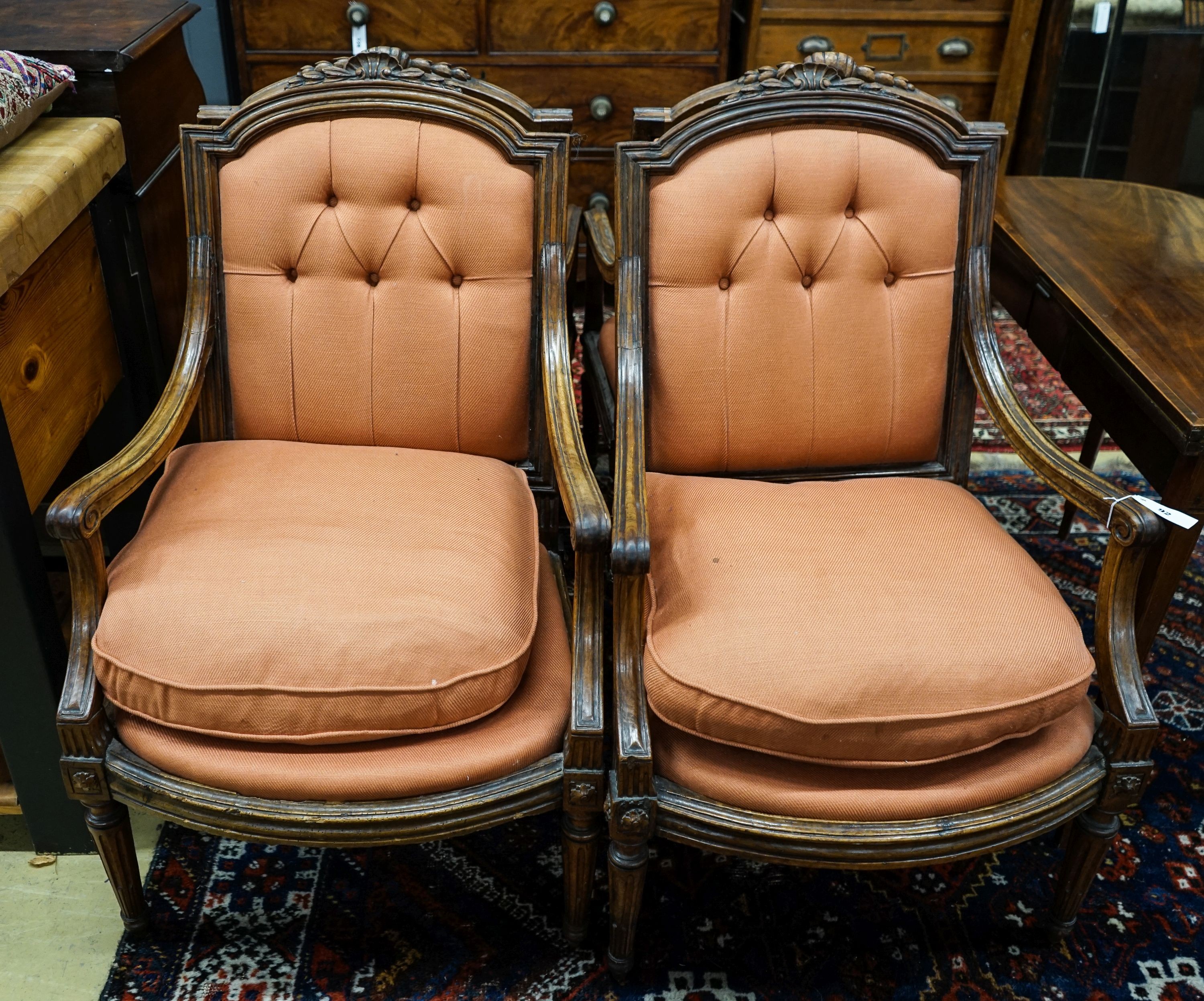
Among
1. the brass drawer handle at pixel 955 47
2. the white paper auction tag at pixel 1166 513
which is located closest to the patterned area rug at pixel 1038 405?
the brass drawer handle at pixel 955 47

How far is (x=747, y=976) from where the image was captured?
1.53m

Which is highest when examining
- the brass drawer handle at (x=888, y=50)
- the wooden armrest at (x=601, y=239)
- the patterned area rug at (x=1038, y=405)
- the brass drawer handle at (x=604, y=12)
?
the brass drawer handle at (x=604, y=12)

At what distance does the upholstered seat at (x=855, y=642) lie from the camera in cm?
127

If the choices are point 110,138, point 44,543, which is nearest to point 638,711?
point 110,138

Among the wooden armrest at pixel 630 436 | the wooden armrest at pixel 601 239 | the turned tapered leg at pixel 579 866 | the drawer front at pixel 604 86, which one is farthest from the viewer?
the drawer front at pixel 604 86

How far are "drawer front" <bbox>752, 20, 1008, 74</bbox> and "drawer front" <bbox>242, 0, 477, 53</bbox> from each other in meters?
0.84

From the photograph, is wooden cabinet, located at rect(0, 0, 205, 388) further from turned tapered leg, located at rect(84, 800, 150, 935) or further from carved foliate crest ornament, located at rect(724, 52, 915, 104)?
carved foliate crest ornament, located at rect(724, 52, 915, 104)

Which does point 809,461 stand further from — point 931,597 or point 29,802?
point 29,802

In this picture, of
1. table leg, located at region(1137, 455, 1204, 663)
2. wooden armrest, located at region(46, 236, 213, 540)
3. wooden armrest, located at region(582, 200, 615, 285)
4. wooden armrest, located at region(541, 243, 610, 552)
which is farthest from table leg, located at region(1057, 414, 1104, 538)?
wooden armrest, located at region(46, 236, 213, 540)

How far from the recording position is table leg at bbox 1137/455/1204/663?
1.46 metres

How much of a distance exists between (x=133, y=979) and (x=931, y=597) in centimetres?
120

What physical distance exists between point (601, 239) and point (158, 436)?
0.85 metres

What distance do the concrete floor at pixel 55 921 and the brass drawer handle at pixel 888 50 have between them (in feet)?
8.72

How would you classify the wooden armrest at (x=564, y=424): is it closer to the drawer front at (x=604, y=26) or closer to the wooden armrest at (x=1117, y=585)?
the wooden armrest at (x=1117, y=585)
